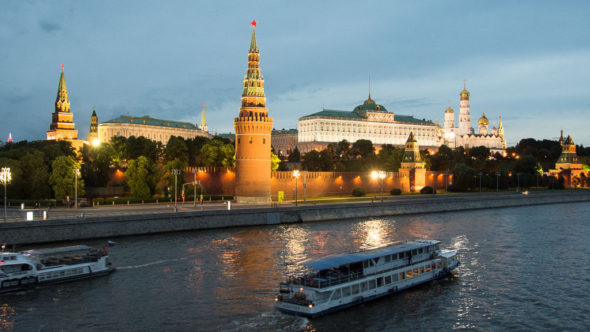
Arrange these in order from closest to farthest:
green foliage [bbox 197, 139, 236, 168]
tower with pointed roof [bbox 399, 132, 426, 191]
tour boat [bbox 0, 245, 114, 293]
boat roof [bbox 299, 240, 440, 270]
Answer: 1. boat roof [bbox 299, 240, 440, 270]
2. tour boat [bbox 0, 245, 114, 293]
3. green foliage [bbox 197, 139, 236, 168]
4. tower with pointed roof [bbox 399, 132, 426, 191]

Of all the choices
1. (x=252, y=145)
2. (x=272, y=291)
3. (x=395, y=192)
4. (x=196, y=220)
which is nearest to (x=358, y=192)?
(x=395, y=192)

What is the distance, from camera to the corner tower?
8044cm

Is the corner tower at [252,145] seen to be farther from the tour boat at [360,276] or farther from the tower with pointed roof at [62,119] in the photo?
the tower with pointed roof at [62,119]

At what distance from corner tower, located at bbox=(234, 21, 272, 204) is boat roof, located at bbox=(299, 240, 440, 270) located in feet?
137

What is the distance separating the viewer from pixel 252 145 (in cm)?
8088

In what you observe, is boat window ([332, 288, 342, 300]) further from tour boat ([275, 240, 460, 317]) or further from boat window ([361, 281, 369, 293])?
boat window ([361, 281, 369, 293])

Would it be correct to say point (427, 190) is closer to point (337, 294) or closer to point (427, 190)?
point (427, 190)

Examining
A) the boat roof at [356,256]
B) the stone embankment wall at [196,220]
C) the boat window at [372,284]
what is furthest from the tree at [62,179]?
the boat window at [372,284]

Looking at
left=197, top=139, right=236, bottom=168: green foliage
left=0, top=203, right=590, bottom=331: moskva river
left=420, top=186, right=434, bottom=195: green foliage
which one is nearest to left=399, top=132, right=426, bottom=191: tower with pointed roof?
left=420, top=186, right=434, bottom=195: green foliage

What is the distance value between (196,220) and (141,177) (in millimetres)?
19183

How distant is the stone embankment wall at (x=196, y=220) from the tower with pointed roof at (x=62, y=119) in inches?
3313

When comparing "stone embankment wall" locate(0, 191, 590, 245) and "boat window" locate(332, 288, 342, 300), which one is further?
Answer: "stone embankment wall" locate(0, 191, 590, 245)

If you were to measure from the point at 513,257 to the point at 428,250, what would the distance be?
1060 cm

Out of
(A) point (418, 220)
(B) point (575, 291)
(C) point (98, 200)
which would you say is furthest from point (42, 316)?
(A) point (418, 220)
